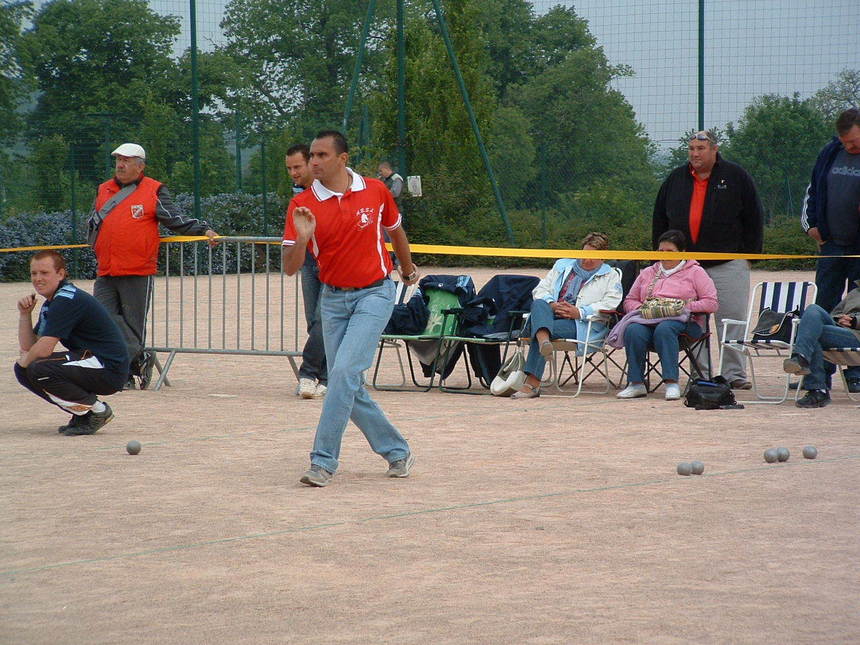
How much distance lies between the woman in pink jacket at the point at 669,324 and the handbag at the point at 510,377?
83 centimetres

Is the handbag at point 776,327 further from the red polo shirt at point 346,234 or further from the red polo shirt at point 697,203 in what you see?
the red polo shirt at point 346,234

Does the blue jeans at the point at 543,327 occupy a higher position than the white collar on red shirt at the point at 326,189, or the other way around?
the white collar on red shirt at the point at 326,189

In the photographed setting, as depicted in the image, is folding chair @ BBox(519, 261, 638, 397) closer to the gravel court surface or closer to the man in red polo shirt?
the gravel court surface

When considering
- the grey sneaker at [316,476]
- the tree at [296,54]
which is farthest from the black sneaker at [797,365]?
the tree at [296,54]

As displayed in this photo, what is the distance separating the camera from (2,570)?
5.26 metres

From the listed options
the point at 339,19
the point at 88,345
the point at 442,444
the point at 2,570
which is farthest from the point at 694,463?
the point at 339,19

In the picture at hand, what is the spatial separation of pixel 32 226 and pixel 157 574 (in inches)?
876

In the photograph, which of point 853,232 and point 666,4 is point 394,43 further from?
point 853,232

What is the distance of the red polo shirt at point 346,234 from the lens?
270 inches

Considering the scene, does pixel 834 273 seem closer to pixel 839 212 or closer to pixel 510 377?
pixel 839 212

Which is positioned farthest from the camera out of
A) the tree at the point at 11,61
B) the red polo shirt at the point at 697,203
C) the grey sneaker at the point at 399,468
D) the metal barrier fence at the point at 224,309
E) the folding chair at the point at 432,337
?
the tree at the point at 11,61

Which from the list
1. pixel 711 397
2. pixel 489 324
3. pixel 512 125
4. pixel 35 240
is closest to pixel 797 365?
pixel 711 397

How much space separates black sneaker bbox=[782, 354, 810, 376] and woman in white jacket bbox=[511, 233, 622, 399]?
176cm

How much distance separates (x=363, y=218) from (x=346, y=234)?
13 cm
